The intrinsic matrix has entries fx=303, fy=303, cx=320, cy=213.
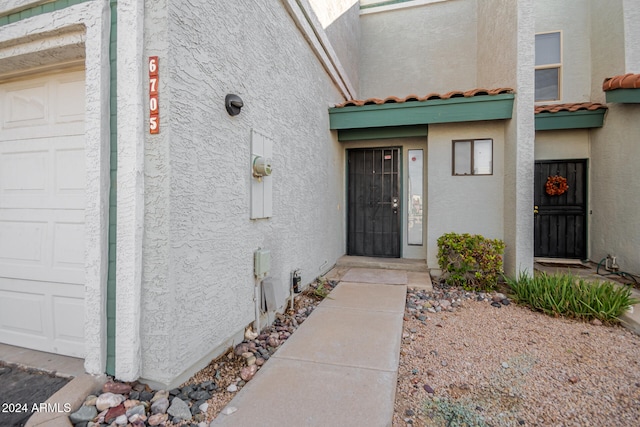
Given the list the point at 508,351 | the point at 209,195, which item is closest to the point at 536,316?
the point at 508,351

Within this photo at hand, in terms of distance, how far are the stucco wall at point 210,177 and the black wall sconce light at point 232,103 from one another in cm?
6

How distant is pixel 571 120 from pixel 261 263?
22.8 ft

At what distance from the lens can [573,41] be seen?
22.5 feet

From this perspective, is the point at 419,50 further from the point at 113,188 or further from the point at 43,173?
the point at 43,173

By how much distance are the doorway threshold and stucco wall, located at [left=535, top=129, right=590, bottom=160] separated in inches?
149

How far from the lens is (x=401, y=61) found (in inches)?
319

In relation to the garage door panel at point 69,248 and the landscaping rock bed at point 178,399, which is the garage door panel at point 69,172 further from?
the landscaping rock bed at point 178,399

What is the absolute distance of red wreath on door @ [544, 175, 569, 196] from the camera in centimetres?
669

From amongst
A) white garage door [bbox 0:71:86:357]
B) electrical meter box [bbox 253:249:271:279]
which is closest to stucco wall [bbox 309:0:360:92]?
white garage door [bbox 0:71:86:357]

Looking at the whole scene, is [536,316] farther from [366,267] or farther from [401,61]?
[401,61]

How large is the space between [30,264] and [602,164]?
9.16m

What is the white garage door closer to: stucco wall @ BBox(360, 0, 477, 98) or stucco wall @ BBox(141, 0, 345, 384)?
stucco wall @ BBox(141, 0, 345, 384)

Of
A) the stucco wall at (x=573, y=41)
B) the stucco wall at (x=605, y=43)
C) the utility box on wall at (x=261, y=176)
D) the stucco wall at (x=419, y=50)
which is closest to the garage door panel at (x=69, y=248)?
the utility box on wall at (x=261, y=176)

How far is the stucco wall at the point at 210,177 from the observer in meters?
2.12
